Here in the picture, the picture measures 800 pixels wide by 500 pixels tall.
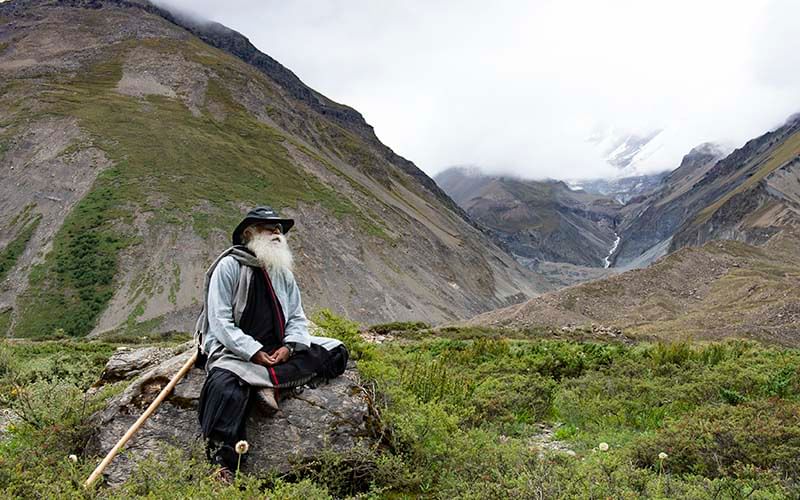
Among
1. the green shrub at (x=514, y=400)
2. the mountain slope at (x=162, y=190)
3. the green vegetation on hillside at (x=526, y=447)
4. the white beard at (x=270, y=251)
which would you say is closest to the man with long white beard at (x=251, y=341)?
the white beard at (x=270, y=251)

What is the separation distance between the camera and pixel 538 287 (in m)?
111

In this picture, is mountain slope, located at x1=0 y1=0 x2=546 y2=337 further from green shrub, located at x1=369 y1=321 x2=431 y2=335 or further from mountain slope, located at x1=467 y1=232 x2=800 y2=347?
mountain slope, located at x1=467 y1=232 x2=800 y2=347

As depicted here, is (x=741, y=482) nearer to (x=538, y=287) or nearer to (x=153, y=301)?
(x=153, y=301)

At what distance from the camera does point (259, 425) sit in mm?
4363

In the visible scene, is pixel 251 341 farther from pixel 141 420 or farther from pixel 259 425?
pixel 141 420

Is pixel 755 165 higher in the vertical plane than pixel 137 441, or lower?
higher

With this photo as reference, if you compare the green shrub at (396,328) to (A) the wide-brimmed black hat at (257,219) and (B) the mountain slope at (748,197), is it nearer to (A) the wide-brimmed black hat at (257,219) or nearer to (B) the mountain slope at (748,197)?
(A) the wide-brimmed black hat at (257,219)

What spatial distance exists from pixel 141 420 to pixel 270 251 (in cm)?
191

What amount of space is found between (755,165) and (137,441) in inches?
6134

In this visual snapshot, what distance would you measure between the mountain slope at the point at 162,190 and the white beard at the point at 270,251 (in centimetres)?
3175

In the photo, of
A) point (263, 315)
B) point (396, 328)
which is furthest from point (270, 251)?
point (396, 328)

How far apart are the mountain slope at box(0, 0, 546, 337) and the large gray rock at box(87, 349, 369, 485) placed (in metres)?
32.0

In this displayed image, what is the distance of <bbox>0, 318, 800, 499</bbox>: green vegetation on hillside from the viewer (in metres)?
A: 3.35

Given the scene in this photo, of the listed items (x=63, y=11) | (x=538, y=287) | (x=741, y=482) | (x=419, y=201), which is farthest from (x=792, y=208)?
→ (x=63, y=11)
